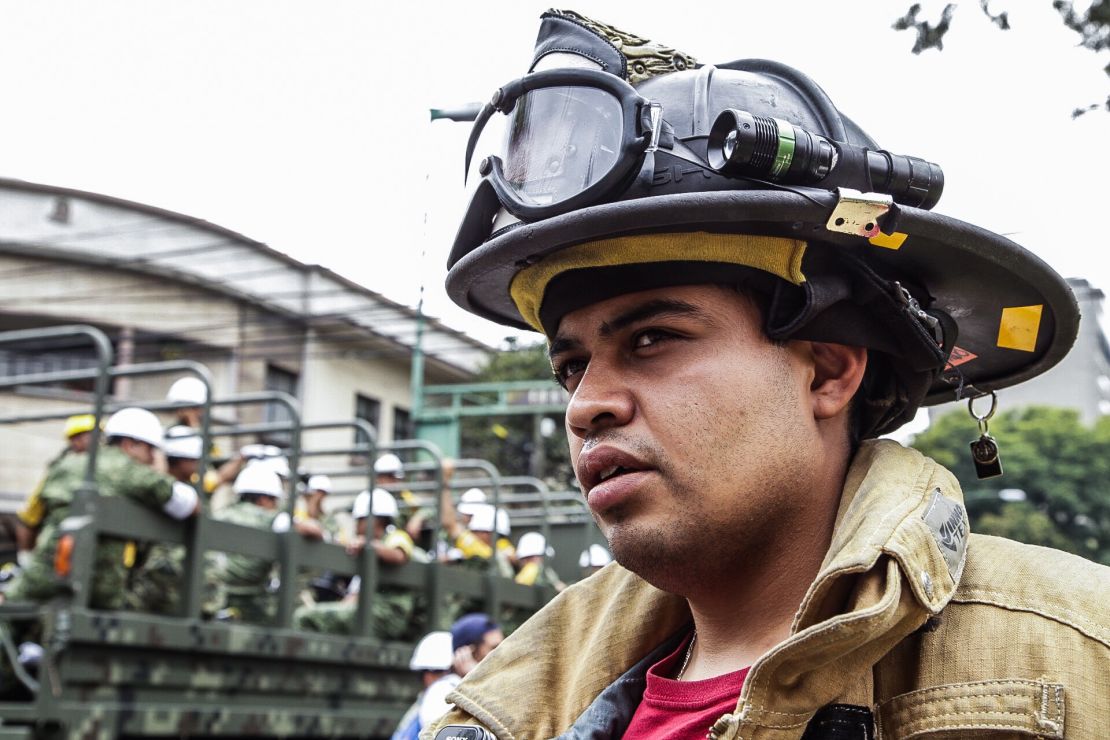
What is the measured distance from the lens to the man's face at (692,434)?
1.86 metres

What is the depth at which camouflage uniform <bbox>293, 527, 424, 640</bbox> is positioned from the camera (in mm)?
8406

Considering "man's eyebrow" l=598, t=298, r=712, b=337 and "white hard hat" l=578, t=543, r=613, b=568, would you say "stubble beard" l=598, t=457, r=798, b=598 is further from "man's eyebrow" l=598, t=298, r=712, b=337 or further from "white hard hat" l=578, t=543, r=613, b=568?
"white hard hat" l=578, t=543, r=613, b=568

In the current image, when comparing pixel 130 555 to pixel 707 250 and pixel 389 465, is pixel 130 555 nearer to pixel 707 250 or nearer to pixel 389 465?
pixel 389 465

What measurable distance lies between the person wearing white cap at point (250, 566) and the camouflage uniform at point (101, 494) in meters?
0.85

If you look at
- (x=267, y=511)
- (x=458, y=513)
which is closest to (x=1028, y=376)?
(x=267, y=511)

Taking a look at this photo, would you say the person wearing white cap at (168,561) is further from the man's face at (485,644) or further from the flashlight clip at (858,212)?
the flashlight clip at (858,212)

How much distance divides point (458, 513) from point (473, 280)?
9.42m

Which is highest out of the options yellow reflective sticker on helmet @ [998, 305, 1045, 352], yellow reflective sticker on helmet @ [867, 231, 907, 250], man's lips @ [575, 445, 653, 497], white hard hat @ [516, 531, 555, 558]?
white hard hat @ [516, 531, 555, 558]

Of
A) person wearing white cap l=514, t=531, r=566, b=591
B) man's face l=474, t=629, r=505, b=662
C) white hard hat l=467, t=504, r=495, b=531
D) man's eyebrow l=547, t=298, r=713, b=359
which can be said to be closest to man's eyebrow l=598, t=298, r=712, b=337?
man's eyebrow l=547, t=298, r=713, b=359

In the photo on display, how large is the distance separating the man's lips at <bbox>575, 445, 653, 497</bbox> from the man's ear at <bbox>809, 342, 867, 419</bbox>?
0.32 metres

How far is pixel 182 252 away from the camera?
22859mm

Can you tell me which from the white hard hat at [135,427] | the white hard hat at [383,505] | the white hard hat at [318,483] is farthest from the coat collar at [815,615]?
the white hard hat at [318,483]

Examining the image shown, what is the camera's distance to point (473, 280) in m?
2.28

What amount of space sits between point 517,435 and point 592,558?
11129mm
